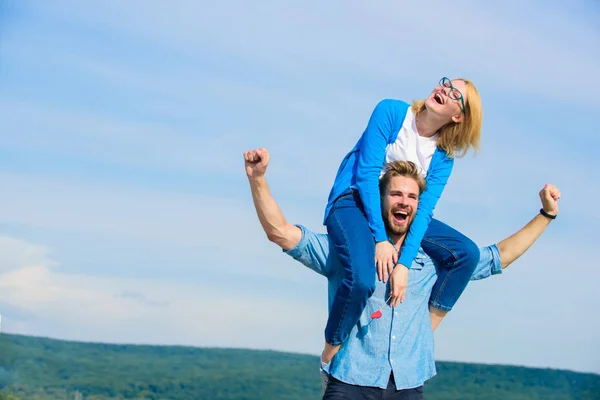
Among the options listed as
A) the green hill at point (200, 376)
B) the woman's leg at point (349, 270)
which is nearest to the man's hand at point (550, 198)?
the woman's leg at point (349, 270)

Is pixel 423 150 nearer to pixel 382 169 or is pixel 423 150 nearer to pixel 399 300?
pixel 382 169

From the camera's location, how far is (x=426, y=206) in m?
4.27

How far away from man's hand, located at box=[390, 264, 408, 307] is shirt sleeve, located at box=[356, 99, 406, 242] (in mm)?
180

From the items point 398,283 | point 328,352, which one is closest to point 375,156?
point 398,283

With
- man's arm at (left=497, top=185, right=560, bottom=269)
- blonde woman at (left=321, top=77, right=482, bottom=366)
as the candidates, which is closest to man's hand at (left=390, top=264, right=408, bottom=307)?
blonde woman at (left=321, top=77, right=482, bottom=366)

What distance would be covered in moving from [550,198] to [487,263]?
517 millimetres

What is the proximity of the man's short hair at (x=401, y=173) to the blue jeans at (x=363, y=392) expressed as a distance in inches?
38.7

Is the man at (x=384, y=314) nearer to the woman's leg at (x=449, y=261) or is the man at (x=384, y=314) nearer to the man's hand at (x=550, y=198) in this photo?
the woman's leg at (x=449, y=261)

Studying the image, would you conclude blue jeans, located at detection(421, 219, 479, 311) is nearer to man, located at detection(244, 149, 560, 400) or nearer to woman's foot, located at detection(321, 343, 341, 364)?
man, located at detection(244, 149, 560, 400)

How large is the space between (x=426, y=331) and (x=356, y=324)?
428mm

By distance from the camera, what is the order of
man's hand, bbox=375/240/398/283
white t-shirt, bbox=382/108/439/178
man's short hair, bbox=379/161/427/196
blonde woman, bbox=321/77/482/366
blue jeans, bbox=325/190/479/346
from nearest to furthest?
blue jeans, bbox=325/190/479/346, blonde woman, bbox=321/77/482/366, man's hand, bbox=375/240/398/283, man's short hair, bbox=379/161/427/196, white t-shirt, bbox=382/108/439/178

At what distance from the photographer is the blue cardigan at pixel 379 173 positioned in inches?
163

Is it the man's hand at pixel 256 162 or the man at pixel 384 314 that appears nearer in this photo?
the man's hand at pixel 256 162

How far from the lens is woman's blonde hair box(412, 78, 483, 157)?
4297 mm
